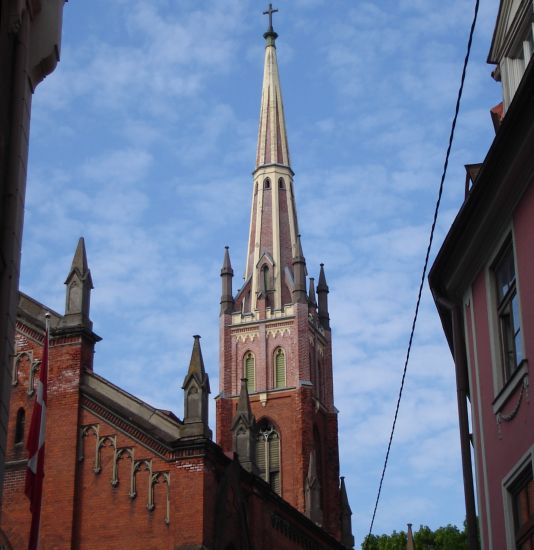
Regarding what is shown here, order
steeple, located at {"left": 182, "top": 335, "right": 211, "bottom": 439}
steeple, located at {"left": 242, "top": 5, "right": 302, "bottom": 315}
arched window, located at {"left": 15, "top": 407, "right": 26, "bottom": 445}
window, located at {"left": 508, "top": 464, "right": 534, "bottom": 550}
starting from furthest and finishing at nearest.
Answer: steeple, located at {"left": 242, "top": 5, "right": 302, "bottom": 315}
arched window, located at {"left": 15, "top": 407, "right": 26, "bottom": 445}
steeple, located at {"left": 182, "top": 335, "right": 211, "bottom": 439}
window, located at {"left": 508, "top": 464, "right": 534, "bottom": 550}

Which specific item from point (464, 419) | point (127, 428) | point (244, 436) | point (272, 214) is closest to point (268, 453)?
point (272, 214)

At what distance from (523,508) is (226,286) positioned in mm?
53589

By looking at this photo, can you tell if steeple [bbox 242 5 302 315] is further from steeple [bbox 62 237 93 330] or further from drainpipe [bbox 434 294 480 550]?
drainpipe [bbox 434 294 480 550]

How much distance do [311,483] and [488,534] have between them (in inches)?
1293

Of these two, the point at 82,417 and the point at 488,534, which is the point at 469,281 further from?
the point at 82,417

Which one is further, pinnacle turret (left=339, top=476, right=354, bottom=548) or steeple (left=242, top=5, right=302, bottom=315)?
steeple (left=242, top=5, right=302, bottom=315)

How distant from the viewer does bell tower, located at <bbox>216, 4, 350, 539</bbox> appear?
6197 cm

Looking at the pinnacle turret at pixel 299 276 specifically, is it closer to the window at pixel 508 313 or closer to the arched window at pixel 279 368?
the arched window at pixel 279 368

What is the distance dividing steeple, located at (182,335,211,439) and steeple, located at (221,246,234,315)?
39119mm

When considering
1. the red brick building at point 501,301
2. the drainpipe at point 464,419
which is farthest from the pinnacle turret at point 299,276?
the drainpipe at point 464,419

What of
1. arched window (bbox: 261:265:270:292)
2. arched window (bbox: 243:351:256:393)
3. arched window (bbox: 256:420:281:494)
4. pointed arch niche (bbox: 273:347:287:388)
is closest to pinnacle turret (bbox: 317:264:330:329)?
arched window (bbox: 261:265:270:292)

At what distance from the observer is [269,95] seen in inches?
3007

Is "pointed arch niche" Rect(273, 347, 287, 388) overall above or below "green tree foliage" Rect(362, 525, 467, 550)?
above

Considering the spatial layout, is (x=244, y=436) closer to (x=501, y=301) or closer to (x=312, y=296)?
(x=501, y=301)
